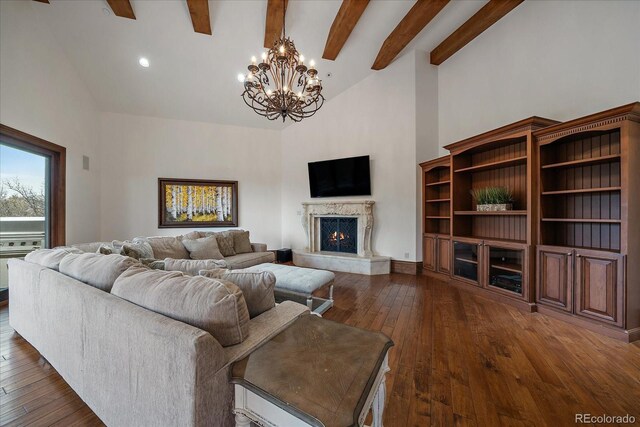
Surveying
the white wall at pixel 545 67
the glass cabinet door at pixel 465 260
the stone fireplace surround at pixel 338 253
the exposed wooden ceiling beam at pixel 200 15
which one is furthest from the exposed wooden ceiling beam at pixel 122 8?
the glass cabinet door at pixel 465 260

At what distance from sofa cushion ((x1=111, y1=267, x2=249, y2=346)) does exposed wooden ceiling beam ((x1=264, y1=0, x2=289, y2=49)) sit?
365 cm

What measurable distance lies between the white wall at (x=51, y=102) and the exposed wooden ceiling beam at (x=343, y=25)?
391 centimetres

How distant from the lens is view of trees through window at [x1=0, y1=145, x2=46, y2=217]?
10.3 feet

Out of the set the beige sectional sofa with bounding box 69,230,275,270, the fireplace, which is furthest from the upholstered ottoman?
the fireplace

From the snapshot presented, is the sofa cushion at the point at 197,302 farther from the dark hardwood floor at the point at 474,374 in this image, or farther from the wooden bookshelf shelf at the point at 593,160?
the wooden bookshelf shelf at the point at 593,160

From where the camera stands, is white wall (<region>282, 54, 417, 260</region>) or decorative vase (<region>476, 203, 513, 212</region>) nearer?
decorative vase (<region>476, 203, 513, 212</region>)

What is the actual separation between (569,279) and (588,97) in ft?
6.94

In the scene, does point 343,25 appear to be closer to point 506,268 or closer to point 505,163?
point 505,163

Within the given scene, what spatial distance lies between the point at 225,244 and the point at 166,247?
0.93 metres

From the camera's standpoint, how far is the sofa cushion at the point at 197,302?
1.06 meters

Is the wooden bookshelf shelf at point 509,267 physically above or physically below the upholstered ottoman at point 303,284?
above

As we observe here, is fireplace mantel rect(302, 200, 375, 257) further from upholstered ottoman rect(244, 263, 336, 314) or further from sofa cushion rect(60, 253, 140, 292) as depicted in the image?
Result: sofa cushion rect(60, 253, 140, 292)

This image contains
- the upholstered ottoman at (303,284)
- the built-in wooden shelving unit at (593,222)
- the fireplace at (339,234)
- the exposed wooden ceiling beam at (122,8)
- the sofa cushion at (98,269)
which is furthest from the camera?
the fireplace at (339,234)

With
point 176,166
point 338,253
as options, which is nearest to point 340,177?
point 338,253
